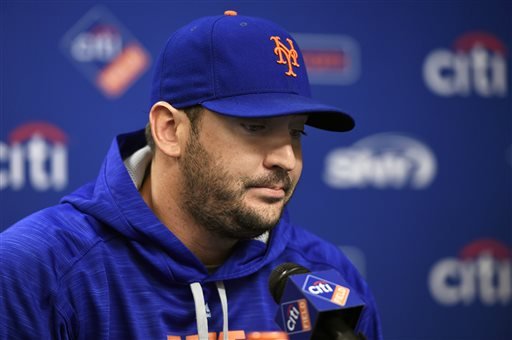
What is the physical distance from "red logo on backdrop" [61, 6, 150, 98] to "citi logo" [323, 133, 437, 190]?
0.60 meters

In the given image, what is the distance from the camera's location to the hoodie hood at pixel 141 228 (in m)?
1.16

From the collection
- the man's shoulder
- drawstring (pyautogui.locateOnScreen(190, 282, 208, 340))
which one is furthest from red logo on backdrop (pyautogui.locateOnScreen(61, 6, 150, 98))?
drawstring (pyautogui.locateOnScreen(190, 282, 208, 340))

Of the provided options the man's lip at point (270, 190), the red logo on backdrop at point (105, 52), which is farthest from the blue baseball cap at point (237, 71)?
the red logo on backdrop at point (105, 52)

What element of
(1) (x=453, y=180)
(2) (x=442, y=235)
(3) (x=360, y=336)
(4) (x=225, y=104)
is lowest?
(2) (x=442, y=235)

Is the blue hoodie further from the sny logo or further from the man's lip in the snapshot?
the sny logo

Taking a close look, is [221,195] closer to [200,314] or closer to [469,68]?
[200,314]

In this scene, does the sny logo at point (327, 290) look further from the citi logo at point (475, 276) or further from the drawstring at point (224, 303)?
the citi logo at point (475, 276)

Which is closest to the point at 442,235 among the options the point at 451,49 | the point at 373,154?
the point at 373,154

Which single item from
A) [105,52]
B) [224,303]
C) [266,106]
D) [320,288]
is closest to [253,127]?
[266,106]

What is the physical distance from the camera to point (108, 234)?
1167 mm

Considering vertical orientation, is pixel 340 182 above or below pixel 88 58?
below

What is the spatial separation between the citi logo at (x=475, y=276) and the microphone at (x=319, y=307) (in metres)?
1.40

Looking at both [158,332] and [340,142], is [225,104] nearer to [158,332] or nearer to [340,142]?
[158,332]

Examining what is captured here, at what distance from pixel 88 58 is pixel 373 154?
843 mm
